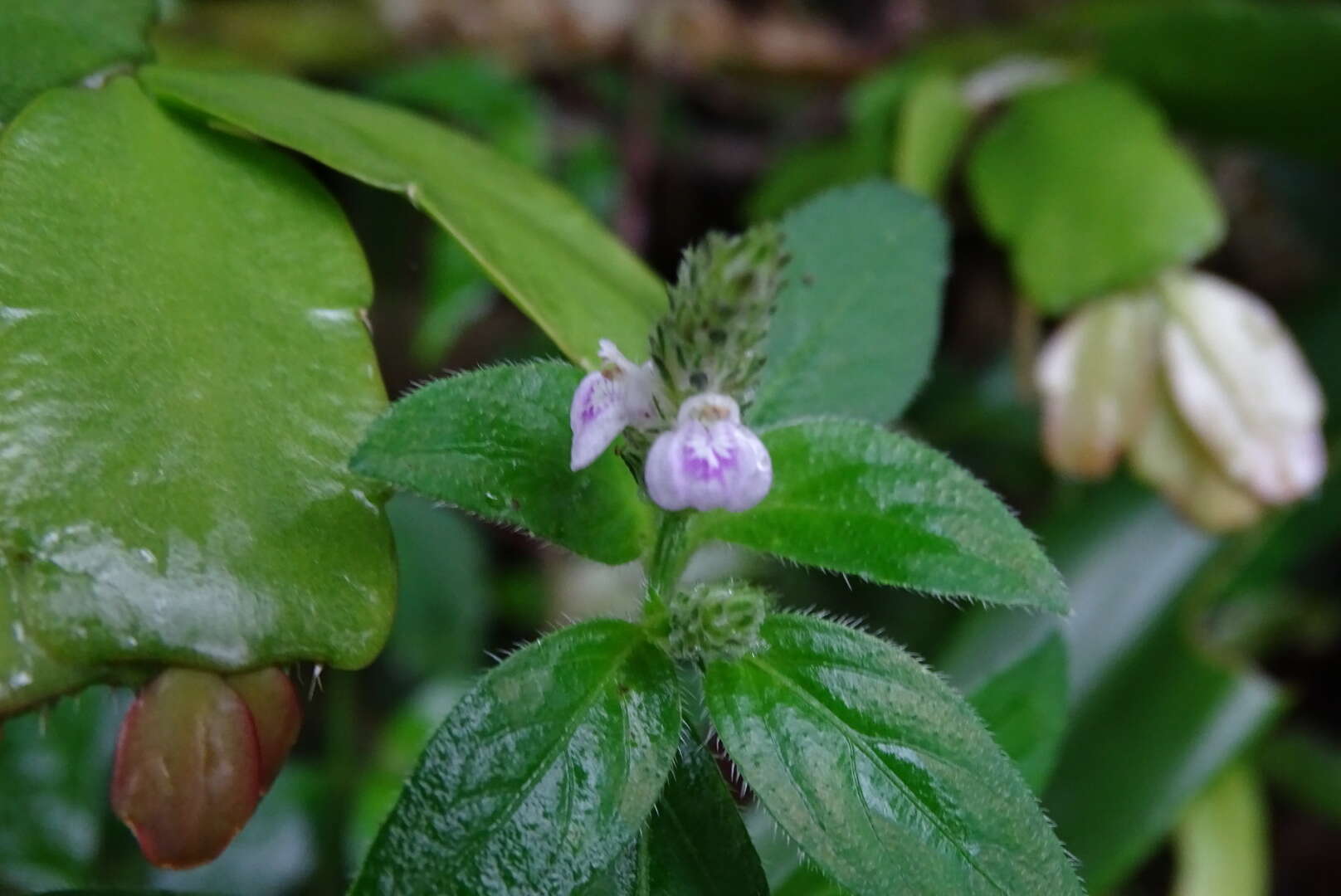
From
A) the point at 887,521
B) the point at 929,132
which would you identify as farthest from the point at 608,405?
the point at 929,132

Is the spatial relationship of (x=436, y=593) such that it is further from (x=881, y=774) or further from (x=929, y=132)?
(x=881, y=774)

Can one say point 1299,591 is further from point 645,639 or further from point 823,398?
point 645,639

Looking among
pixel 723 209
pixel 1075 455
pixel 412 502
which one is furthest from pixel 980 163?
pixel 412 502

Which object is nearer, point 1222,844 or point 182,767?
point 182,767

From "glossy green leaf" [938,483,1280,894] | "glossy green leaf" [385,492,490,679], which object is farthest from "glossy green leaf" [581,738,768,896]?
"glossy green leaf" [385,492,490,679]

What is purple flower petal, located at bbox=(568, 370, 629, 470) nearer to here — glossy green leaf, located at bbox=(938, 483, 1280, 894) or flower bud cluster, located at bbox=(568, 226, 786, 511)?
flower bud cluster, located at bbox=(568, 226, 786, 511)

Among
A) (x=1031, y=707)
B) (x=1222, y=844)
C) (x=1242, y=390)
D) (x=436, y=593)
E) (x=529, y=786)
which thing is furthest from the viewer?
(x=436, y=593)
